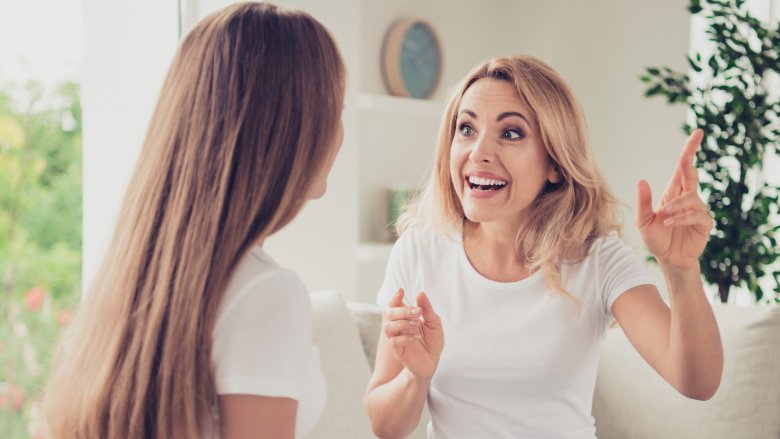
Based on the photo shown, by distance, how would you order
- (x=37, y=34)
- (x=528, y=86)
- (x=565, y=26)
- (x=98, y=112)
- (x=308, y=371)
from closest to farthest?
(x=308, y=371) < (x=528, y=86) < (x=37, y=34) < (x=98, y=112) < (x=565, y=26)

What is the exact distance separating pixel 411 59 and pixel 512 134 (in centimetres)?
219

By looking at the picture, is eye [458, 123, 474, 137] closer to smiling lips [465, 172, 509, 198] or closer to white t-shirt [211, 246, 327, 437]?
smiling lips [465, 172, 509, 198]

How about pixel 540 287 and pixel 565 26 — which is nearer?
pixel 540 287

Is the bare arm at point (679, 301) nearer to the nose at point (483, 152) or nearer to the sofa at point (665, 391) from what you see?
the nose at point (483, 152)

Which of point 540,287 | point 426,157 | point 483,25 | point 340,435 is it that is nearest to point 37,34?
point 340,435

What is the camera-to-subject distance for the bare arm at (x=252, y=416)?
35.4 inches

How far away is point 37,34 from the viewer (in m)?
2.31

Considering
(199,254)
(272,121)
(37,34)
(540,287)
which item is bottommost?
(540,287)

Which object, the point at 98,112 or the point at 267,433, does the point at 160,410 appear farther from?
the point at 98,112

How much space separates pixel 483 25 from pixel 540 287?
2811 mm

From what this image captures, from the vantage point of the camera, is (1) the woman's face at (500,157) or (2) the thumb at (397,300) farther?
(1) the woman's face at (500,157)

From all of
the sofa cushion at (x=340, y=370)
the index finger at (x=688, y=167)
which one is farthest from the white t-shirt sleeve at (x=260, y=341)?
the sofa cushion at (x=340, y=370)

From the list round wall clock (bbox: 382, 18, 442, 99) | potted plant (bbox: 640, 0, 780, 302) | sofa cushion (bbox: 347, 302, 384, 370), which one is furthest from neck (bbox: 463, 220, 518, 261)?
round wall clock (bbox: 382, 18, 442, 99)

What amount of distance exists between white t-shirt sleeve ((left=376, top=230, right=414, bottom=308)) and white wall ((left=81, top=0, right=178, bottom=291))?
120cm
